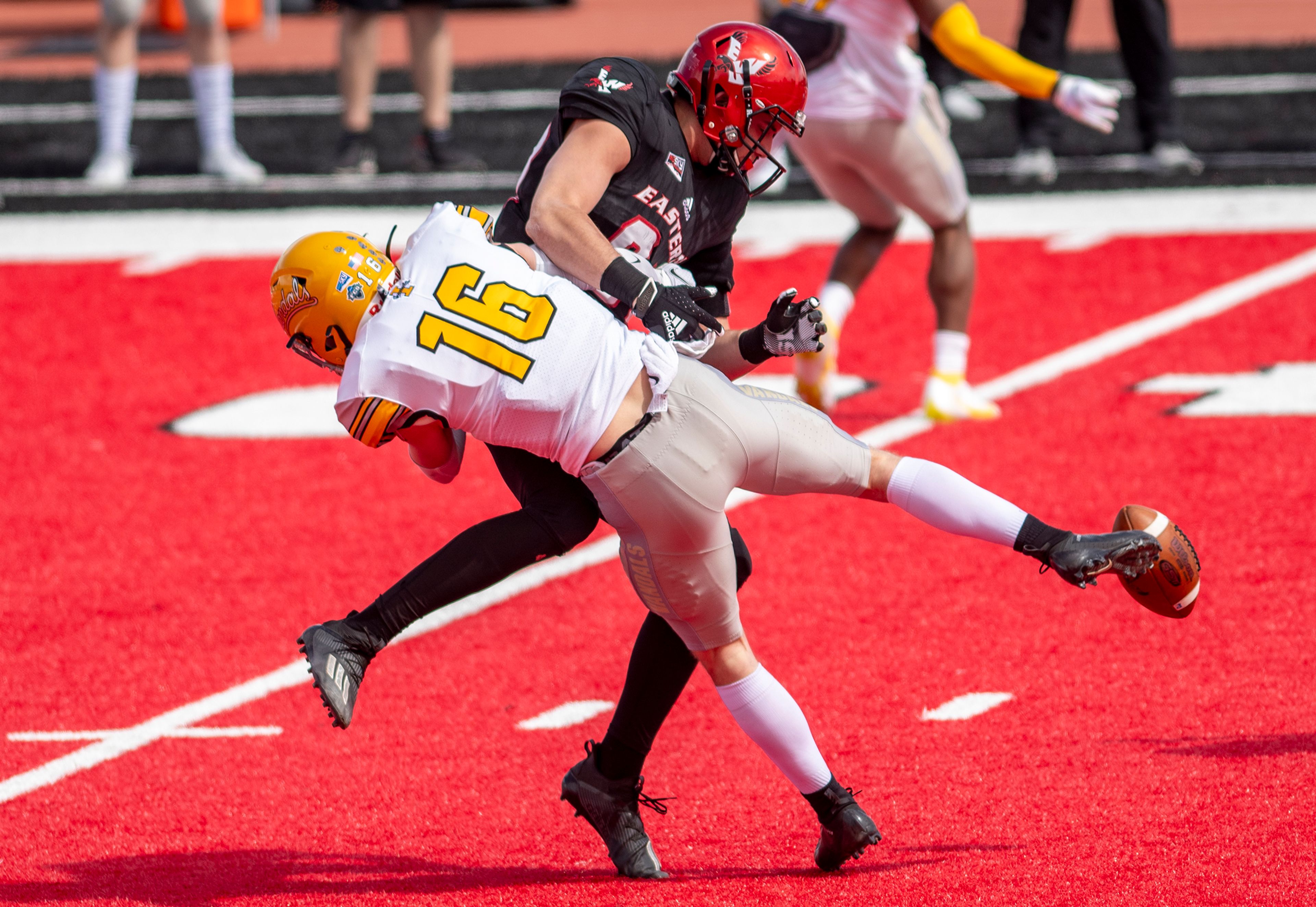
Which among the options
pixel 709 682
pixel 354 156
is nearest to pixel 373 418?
pixel 709 682

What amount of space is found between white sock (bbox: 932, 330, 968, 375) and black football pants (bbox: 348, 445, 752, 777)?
3148mm

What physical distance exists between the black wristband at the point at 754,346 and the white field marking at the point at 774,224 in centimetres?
508

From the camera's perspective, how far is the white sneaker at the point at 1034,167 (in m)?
9.47

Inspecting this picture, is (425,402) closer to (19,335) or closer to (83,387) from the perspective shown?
(83,387)

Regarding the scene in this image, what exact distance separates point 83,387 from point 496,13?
38.8ft

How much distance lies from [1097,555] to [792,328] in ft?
2.36

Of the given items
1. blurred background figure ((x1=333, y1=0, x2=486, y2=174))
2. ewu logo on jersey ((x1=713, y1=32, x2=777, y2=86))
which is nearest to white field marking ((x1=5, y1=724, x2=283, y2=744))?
ewu logo on jersey ((x1=713, y1=32, x2=777, y2=86))

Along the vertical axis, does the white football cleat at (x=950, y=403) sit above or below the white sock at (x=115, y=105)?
above

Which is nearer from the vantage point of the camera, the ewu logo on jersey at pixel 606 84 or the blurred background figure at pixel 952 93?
the ewu logo on jersey at pixel 606 84

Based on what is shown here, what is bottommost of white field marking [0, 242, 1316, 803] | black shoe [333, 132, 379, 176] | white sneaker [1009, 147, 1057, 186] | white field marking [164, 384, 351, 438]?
black shoe [333, 132, 379, 176]

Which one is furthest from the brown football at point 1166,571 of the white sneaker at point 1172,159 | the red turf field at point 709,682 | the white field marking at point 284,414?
the white sneaker at point 1172,159

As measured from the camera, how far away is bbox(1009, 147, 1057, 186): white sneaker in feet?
31.1

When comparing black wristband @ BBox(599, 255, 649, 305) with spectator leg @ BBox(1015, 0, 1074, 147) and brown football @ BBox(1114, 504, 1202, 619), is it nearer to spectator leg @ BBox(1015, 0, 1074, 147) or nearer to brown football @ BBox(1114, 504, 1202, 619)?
brown football @ BBox(1114, 504, 1202, 619)

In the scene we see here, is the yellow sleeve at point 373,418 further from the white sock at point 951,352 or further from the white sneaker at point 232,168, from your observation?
the white sneaker at point 232,168
